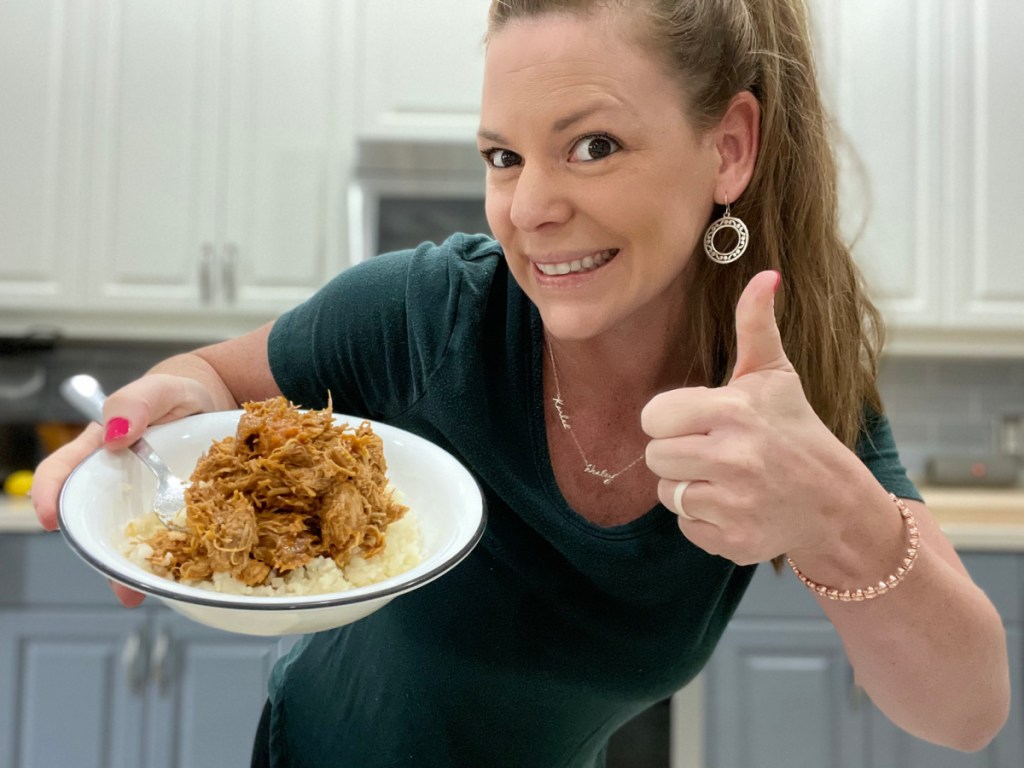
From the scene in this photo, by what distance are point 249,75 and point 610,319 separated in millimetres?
2348

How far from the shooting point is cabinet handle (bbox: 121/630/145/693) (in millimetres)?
2449

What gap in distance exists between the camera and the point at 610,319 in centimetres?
93

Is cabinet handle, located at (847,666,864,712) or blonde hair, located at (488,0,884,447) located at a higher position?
blonde hair, located at (488,0,884,447)

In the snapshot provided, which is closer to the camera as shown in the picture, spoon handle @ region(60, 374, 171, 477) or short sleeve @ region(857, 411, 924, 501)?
spoon handle @ region(60, 374, 171, 477)

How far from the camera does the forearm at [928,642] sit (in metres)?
0.85

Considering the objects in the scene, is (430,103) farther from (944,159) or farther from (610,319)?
(610,319)

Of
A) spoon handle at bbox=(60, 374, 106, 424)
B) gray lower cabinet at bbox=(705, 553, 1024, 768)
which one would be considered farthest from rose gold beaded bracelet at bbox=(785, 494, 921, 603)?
gray lower cabinet at bbox=(705, 553, 1024, 768)

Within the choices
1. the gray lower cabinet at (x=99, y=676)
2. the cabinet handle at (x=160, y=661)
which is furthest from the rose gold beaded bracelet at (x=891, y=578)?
the cabinet handle at (x=160, y=661)

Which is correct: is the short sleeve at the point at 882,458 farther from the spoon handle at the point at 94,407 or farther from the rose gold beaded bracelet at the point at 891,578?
the spoon handle at the point at 94,407

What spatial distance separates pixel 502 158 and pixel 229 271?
6.98 ft

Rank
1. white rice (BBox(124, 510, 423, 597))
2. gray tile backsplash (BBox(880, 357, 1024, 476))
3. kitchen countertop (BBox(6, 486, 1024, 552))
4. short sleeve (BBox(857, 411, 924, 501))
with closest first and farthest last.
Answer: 1. white rice (BBox(124, 510, 423, 597))
2. short sleeve (BBox(857, 411, 924, 501))
3. kitchen countertop (BBox(6, 486, 1024, 552))
4. gray tile backsplash (BBox(880, 357, 1024, 476))

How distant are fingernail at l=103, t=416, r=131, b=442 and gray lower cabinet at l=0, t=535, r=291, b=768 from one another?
1701 mm

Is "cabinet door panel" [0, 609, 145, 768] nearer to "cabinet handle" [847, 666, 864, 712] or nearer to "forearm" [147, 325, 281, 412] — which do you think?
"forearm" [147, 325, 281, 412]

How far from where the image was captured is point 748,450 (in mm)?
707
